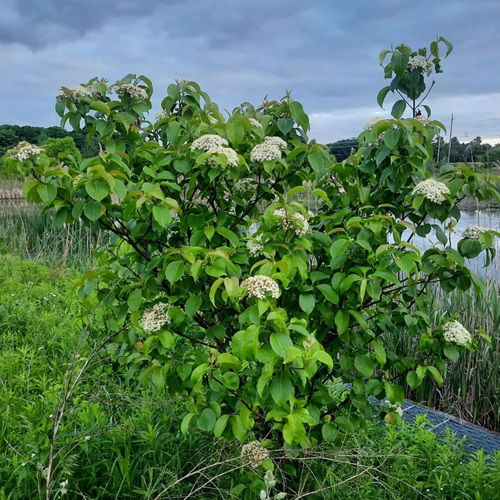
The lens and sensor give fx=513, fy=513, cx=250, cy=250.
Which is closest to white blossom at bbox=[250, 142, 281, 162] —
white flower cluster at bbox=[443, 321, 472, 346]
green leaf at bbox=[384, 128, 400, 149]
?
green leaf at bbox=[384, 128, 400, 149]

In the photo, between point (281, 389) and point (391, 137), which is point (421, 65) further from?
point (281, 389)

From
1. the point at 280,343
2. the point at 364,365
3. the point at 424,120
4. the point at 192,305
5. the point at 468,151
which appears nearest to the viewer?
the point at 280,343

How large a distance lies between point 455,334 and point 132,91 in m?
1.89

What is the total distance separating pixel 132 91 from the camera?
8.11ft

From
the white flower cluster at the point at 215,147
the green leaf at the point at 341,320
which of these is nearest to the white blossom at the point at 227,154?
the white flower cluster at the point at 215,147

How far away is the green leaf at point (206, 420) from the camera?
6.60ft

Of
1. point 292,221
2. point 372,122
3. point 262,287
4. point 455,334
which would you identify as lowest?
point 455,334

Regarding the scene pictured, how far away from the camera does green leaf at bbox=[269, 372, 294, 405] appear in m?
1.78

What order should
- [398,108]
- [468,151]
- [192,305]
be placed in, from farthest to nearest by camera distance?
[468,151] → [398,108] → [192,305]

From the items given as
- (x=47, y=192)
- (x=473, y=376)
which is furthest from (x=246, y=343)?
(x=473, y=376)

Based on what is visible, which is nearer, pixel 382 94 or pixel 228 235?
pixel 228 235

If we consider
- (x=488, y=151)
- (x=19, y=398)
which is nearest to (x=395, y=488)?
(x=19, y=398)

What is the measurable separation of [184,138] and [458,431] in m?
2.62

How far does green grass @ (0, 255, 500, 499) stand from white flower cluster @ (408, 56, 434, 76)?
1.71 meters
